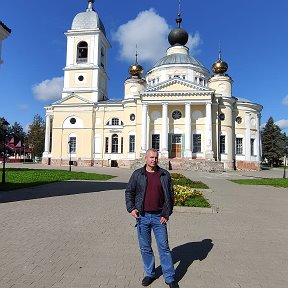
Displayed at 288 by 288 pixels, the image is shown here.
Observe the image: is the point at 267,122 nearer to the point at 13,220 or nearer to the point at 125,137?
the point at 125,137

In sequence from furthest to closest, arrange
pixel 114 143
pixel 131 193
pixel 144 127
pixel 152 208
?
pixel 114 143
pixel 144 127
pixel 131 193
pixel 152 208

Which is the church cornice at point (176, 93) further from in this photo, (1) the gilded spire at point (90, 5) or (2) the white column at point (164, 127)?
(1) the gilded spire at point (90, 5)

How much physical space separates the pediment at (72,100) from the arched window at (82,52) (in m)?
6.46

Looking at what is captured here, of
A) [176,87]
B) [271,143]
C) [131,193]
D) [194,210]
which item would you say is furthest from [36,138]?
[131,193]

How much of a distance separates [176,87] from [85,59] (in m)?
17.4

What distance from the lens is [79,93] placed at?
2067 inches

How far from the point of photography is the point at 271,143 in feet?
261

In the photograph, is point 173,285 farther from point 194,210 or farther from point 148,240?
point 194,210

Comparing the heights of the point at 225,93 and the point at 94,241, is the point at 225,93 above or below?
above

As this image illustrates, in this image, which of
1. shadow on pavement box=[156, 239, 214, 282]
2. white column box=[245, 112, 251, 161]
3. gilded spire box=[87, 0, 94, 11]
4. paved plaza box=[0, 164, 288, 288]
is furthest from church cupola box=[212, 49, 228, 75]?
shadow on pavement box=[156, 239, 214, 282]

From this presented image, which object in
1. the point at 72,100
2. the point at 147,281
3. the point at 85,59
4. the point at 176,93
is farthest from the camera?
the point at 85,59

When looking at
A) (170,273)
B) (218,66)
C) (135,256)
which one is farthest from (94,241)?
(218,66)

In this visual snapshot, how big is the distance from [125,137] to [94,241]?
41737 millimetres

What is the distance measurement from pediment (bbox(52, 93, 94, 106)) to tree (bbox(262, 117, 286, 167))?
48347 millimetres
